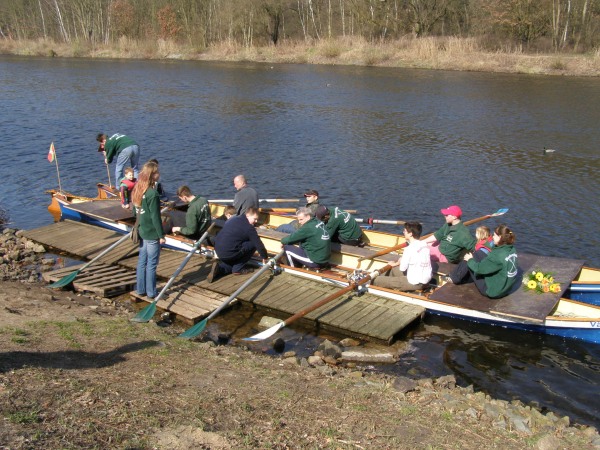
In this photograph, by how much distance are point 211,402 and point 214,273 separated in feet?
19.0

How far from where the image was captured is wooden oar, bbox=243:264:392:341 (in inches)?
368

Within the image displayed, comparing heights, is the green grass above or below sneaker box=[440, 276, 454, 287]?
above

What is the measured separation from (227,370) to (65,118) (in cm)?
2639

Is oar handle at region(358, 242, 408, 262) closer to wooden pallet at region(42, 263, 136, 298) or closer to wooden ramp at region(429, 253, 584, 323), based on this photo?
wooden ramp at region(429, 253, 584, 323)

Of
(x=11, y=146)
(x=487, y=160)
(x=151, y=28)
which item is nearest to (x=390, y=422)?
(x=487, y=160)

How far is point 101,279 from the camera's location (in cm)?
1243

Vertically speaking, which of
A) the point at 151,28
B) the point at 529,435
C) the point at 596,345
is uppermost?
the point at 151,28

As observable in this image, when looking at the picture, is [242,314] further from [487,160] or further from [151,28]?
[151,28]

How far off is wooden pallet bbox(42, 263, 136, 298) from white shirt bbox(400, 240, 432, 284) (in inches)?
222

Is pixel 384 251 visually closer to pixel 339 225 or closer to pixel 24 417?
pixel 339 225

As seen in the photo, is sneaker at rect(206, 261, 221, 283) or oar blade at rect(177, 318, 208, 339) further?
sneaker at rect(206, 261, 221, 283)

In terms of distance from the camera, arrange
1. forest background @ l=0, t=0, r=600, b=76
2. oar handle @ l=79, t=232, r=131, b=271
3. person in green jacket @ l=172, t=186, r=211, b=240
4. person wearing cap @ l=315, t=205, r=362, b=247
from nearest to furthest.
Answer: oar handle @ l=79, t=232, r=131, b=271 < person wearing cap @ l=315, t=205, r=362, b=247 < person in green jacket @ l=172, t=186, r=211, b=240 < forest background @ l=0, t=0, r=600, b=76

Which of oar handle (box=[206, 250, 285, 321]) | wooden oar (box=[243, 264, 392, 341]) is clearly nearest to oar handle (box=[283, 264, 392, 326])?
wooden oar (box=[243, 264, 392, 341])

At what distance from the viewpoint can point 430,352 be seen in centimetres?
1006
